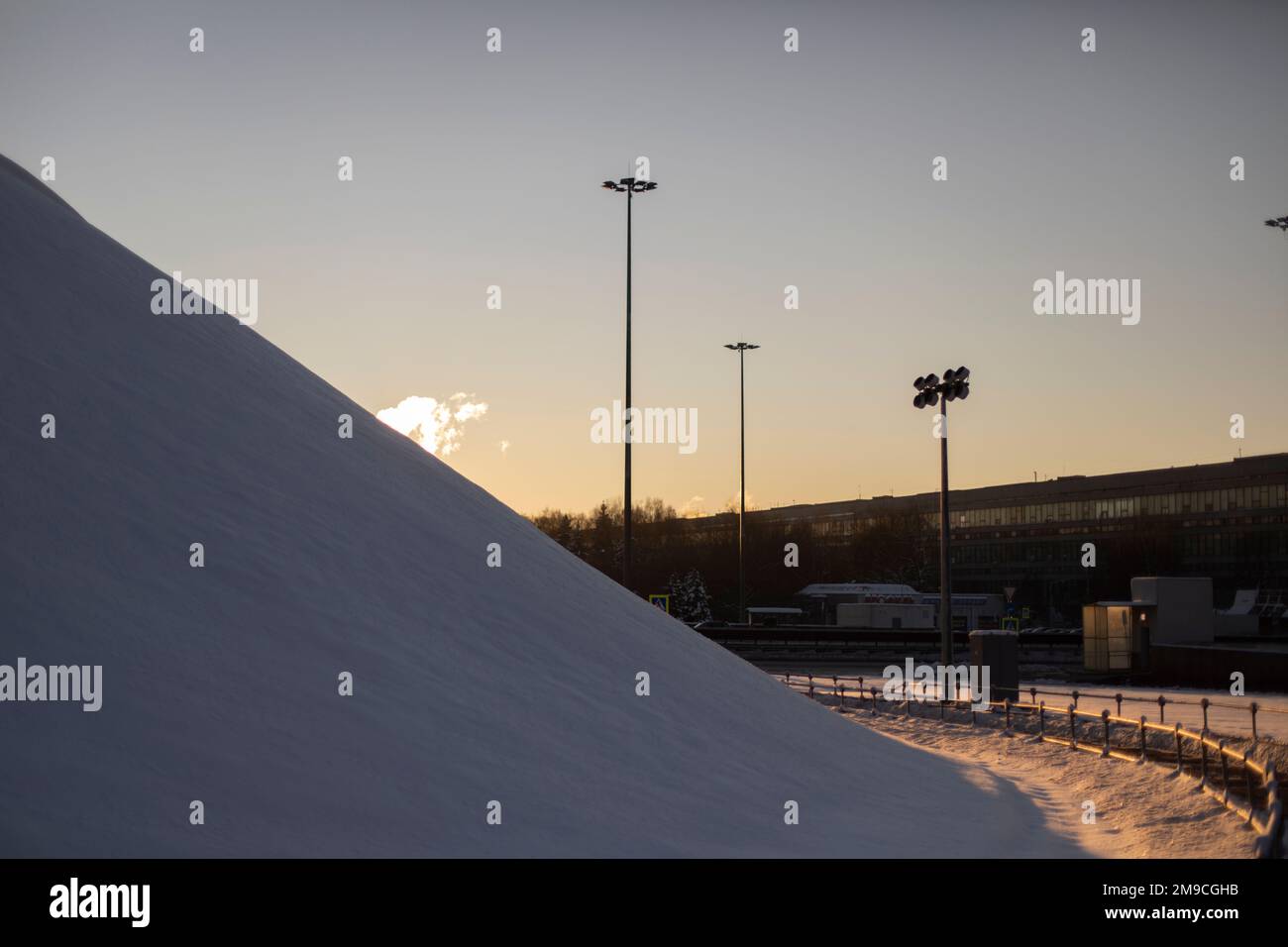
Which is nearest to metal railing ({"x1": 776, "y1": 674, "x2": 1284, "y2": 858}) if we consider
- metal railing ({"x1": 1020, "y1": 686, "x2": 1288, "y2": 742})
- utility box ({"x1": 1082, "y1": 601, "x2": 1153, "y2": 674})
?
metal railing ({"x1": 1020, "y1": 686, "x2": 1288, "y2": 742})

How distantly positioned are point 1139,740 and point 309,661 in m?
13.8

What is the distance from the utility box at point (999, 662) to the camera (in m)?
23.8

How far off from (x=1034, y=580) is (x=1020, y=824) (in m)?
101

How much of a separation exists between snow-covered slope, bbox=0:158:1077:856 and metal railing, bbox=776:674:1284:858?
6.51 feet

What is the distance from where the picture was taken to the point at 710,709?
13.7 metres

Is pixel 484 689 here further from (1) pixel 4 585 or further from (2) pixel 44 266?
(2) pixel 44 266

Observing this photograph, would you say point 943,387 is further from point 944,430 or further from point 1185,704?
point 1185,704

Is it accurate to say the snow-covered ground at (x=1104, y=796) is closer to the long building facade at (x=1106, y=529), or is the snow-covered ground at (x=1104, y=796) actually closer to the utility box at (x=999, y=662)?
the utility box at (x=999, y=662)

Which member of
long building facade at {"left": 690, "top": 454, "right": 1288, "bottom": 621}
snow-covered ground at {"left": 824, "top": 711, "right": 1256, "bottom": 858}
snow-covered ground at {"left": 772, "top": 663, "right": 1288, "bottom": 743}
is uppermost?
long building facade at {"left": 690, "top": 454, "right": 1288, "bottom": 621}

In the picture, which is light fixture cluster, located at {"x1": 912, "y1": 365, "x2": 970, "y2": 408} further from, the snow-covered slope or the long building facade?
the long building facade

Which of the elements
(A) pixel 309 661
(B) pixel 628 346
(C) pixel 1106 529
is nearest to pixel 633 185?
(B) pixel 628 346

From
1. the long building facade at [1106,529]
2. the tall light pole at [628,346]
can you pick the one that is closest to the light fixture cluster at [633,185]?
the tall light pole at [628,346]

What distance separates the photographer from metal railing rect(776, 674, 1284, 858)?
11.8 meters

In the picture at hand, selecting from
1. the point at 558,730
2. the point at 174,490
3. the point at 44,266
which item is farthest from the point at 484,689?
the point at 44,266
